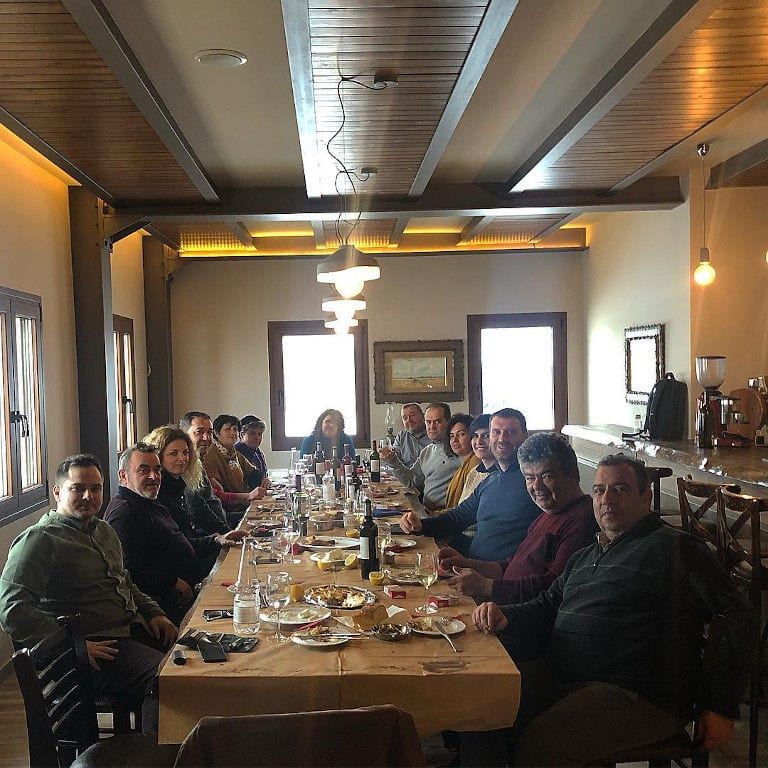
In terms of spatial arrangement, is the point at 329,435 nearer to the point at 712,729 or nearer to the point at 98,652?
the point at 98,652

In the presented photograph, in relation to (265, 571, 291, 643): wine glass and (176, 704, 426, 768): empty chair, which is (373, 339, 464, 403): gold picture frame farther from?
(176, 704, 426, 768): empty chair

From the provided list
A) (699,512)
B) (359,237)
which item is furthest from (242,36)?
(359,237)

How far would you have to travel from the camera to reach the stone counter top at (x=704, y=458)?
14.1ft

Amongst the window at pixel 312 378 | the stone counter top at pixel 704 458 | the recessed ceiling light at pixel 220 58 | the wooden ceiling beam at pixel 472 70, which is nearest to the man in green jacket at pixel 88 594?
the recessed ceiling light at pixel 220 58

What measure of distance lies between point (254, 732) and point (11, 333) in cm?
397

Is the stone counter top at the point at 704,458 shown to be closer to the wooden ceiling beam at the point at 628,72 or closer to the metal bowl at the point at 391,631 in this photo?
the wooden ceiling beam at the point at 628,72

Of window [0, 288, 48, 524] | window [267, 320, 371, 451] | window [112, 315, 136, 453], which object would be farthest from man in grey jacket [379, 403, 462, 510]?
window [267, 320, 371, 451]

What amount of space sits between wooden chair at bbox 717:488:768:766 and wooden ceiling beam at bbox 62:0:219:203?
122 inches

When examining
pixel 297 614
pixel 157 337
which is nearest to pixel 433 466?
pixel 297 614

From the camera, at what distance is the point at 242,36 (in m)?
3.63

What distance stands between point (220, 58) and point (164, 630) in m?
2.58

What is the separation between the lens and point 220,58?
12.4 feet

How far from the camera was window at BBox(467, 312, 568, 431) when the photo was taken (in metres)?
9.54

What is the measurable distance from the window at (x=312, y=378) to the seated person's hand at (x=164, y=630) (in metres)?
6.29
